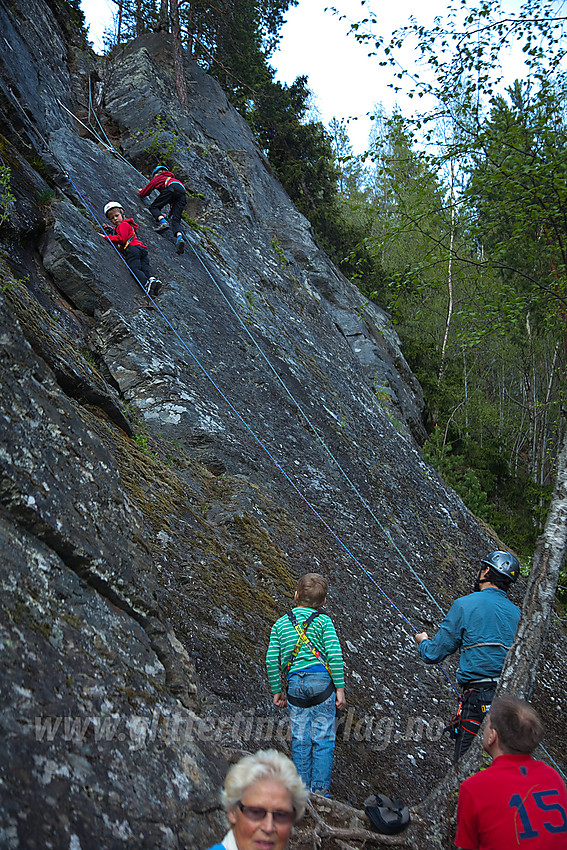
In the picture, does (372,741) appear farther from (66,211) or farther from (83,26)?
(83,26)

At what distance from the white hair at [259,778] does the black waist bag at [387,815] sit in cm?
171

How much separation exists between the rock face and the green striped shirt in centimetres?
49

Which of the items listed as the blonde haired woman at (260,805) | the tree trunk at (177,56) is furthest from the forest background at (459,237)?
the blonde haired woman at (260,805)

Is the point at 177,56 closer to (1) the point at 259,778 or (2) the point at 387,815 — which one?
(2) the point at 387,815

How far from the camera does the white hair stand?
2076mm

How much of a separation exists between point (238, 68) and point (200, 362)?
1639cm

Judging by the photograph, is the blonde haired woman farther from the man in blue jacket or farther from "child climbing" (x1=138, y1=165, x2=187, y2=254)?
"child climbing" (x1=138, y1=165, x2=187, y2=254)

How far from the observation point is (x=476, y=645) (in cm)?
400

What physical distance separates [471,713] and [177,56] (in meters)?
18.0

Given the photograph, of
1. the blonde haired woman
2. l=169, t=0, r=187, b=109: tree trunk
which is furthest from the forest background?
the blonde haired woman

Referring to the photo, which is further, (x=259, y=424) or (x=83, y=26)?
(x=83, y=26)

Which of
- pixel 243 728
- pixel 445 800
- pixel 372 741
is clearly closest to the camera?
pixel 445 800

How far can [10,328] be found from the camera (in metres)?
3.30

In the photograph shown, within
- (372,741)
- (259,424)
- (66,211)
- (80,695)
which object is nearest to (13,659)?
(80,695)
